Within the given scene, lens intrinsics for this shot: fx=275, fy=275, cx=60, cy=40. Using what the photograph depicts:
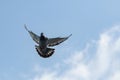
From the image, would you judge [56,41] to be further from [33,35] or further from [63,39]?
[33,35]

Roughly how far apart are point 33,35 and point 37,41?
204 centimetres

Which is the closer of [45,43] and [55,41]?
[45,43]

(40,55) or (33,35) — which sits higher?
(33,35)

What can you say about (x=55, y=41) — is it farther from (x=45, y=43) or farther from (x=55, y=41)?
(x=45, y=43)

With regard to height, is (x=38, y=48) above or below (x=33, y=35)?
below

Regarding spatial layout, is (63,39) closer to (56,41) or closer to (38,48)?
(56,41)

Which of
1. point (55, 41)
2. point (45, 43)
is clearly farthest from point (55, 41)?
point (45, 43)

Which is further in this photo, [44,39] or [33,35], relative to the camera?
[33,35]

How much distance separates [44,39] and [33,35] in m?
3.37

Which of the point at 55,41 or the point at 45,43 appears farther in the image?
the point at 55,41

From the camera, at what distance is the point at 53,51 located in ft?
142

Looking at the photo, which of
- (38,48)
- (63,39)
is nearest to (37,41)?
(38,48)

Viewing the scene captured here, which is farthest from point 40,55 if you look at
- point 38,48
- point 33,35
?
point 33,35

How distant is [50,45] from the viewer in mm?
42719
